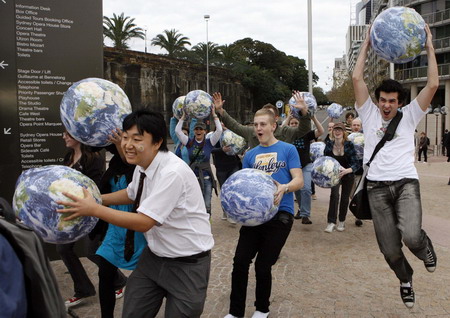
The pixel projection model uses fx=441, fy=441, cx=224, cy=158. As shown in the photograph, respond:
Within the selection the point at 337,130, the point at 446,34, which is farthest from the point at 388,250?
the point at 446,34

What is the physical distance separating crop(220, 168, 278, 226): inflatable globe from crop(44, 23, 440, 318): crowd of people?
14 cm

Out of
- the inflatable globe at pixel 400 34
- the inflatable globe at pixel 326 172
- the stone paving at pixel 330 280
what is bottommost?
the stone paving at pixel 330 280

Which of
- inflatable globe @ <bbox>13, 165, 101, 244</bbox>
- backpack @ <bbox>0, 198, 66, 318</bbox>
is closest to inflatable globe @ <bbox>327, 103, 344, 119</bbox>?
inflatable globe @ <bbox>13, 165, 101, 244</bbox>

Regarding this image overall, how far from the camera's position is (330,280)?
16.5ft

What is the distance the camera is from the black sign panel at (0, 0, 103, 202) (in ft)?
16.3

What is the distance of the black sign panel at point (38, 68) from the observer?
16.3ft

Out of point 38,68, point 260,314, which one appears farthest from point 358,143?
point 38,68

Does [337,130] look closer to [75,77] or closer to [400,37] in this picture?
[400,37]

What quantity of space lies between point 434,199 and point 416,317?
7346mm

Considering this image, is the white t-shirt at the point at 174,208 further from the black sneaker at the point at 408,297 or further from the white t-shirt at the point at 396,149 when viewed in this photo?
the black sneaker at the point at 408,297

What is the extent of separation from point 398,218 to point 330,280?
1.49 m

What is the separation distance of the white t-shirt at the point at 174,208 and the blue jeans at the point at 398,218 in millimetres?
1858

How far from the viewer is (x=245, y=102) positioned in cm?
5706

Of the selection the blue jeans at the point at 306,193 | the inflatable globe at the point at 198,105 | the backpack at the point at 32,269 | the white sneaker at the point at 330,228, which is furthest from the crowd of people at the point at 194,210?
the white sneaker at the point at 330,228
